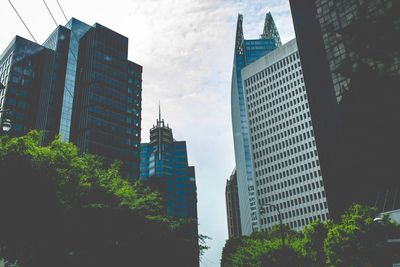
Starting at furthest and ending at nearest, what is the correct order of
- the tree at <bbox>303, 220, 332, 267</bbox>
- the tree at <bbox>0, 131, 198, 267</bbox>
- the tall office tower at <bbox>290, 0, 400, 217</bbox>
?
1. the tall office tower at <bbox>290, 0, 400, 217</bbox>
2. the tree at <bbox>303, 220, 332, 267</bbox>
3. the tree at <bbox>0, 131, 198, 267</bbox>

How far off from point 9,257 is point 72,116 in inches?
3548

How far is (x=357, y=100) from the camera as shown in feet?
189

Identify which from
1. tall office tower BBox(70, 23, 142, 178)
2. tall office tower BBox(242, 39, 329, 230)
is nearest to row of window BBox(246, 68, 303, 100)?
tall office tower BBox(242, 39, 329, 230)

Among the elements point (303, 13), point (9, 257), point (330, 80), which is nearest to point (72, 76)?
point (303, 13)

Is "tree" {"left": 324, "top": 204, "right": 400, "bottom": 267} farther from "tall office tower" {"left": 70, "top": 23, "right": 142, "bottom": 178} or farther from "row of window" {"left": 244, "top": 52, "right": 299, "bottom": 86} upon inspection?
"row of window" {"left": 244, "top": 52, "right": 299, "bottom": 86}

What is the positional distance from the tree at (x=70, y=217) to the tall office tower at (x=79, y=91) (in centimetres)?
7768

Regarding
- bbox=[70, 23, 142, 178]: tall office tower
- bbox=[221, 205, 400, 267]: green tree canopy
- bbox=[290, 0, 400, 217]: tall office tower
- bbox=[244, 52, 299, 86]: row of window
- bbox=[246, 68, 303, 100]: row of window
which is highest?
bbox=[244, 52, 299, 86]: row of window

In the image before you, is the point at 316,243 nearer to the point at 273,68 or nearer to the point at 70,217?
the point at 70,217

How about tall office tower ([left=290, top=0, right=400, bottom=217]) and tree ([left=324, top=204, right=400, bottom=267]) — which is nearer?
tree ([left=324, top=204, right=400, bottom=267])

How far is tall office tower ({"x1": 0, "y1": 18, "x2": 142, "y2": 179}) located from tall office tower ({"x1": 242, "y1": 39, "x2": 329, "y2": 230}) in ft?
204

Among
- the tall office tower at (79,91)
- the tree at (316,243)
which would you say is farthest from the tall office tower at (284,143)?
the tree at (316,243)

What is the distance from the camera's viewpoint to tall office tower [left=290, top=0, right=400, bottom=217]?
2094 inches

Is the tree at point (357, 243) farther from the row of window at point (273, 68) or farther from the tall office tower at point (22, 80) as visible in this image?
the row of window at point (273, 68)

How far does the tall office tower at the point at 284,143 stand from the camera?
14175 centimetres
